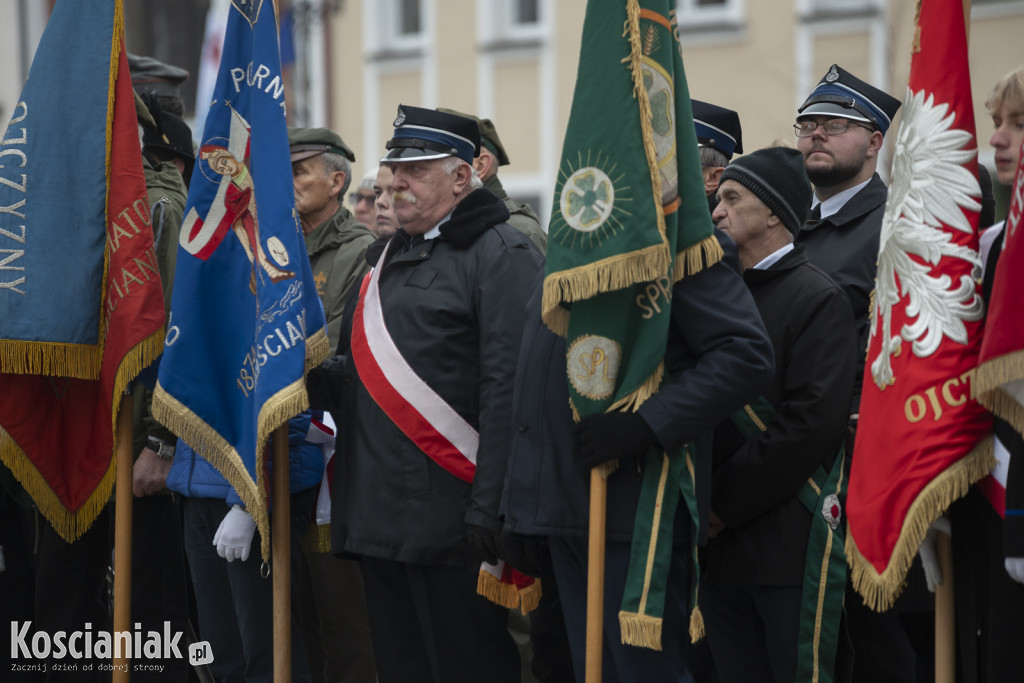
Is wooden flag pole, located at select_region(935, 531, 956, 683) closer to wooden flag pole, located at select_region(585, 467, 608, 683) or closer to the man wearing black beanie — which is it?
the man wearing black beanie

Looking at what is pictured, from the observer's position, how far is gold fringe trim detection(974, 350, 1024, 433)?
9.62ft

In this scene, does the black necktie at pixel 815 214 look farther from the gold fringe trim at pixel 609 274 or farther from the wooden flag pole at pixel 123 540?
the wooden flag pole at pixel 123 540

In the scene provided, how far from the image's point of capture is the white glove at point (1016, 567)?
2904mm

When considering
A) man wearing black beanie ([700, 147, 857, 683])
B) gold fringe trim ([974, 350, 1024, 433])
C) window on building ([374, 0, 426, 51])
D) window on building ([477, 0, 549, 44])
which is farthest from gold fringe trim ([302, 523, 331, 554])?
window on building ([374, 0, 426, 51])

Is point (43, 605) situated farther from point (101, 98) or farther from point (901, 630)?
point (901, 630)

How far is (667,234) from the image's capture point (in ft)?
11.8

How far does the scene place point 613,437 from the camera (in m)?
3.48

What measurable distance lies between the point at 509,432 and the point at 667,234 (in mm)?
834

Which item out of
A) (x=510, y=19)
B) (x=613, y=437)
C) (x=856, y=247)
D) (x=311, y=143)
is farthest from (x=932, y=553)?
(x=510, y=19)

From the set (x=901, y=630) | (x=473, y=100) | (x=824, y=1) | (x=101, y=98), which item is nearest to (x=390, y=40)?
(x=473, y=100)

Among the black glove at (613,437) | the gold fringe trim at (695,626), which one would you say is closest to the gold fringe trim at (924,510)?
the gold fringe trim at (695,626)

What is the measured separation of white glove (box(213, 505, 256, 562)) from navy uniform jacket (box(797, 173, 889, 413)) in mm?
2105

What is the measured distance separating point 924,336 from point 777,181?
0.99 meters

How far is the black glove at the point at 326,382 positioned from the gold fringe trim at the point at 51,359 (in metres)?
0.79
